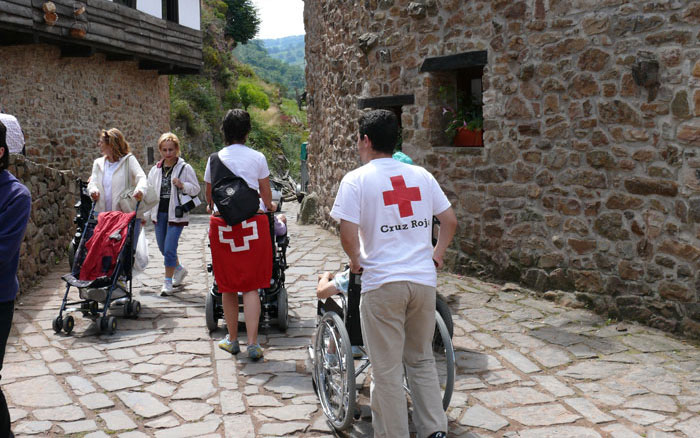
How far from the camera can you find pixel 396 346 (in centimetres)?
329

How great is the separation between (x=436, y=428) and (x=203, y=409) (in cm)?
161

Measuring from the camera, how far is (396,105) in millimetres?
8867

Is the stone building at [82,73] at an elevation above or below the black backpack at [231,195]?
A: above

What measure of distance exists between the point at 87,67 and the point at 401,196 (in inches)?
583

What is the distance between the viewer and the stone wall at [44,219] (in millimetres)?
7520

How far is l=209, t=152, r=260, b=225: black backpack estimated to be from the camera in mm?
4859

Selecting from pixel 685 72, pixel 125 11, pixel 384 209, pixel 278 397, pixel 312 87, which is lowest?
pixel 278 397

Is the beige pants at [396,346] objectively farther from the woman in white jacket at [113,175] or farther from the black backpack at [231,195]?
the woman in white jacket at [113,175]

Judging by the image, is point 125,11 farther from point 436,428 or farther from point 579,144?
point 436,428

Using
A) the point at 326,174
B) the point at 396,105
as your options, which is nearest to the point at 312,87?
the point at 326,174

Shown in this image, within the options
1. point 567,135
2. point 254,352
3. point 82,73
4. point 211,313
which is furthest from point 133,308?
point 82,73

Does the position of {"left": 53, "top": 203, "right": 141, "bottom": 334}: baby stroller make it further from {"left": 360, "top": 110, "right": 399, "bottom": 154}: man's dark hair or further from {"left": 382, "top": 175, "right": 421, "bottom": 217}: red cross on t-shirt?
{"left": 382, "top": 175, "right": 421, "bottom": 217}: red cross on t-shirt

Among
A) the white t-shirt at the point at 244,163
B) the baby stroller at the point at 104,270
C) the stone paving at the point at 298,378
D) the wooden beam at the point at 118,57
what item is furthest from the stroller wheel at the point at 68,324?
the wooden beam at the point at 118,57

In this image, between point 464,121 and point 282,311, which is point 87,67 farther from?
point 282,311
